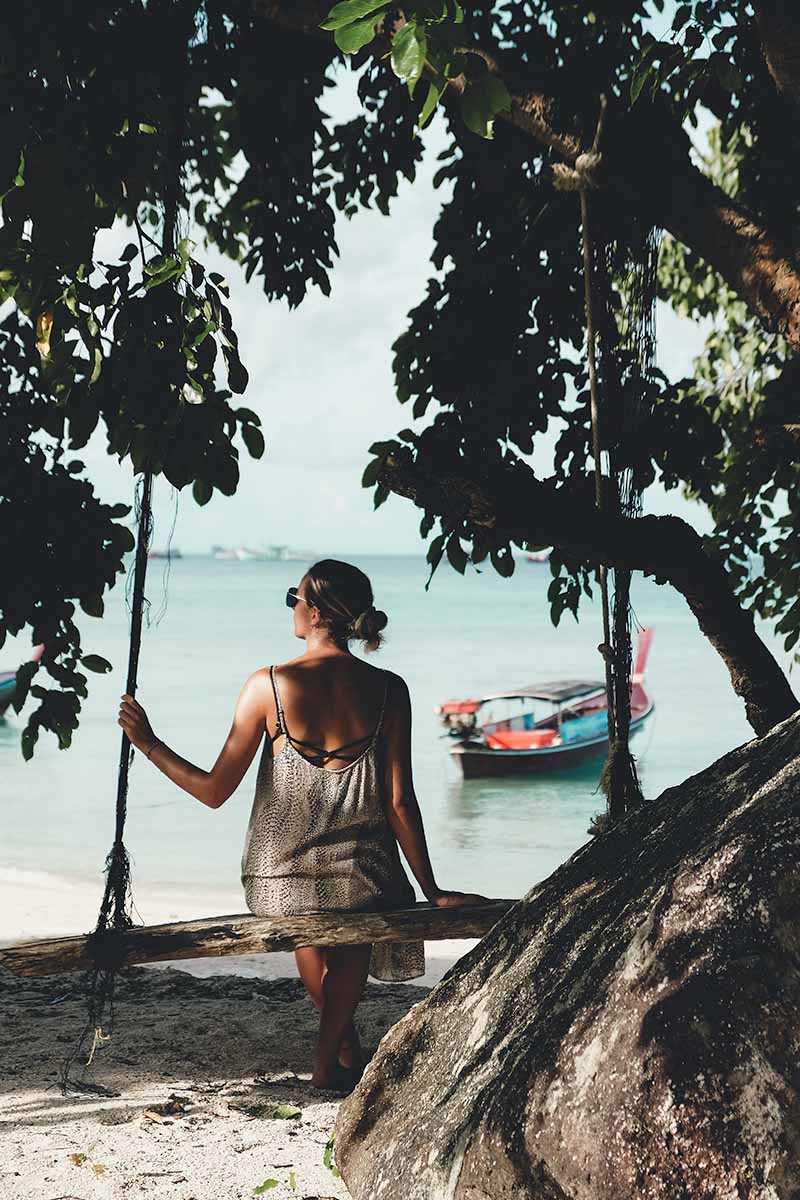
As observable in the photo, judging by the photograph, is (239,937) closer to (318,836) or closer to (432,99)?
(318,836)

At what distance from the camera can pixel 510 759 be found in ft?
60.8

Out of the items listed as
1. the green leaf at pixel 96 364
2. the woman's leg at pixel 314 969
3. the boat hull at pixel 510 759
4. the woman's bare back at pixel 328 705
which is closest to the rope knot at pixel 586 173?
the green leaf at pixel 96 364

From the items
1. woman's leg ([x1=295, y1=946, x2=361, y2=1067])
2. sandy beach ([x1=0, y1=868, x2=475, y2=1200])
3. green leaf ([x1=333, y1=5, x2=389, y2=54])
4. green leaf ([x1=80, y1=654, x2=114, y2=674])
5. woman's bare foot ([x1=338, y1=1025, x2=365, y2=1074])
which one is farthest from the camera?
green leaf ([x1=80, y1=654, x2=114, y2=674])

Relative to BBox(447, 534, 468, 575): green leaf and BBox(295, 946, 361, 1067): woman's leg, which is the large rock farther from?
BBox(447, 534, 468, 575): green leaf

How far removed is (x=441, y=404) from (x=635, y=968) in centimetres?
353

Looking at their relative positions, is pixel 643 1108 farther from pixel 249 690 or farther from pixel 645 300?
pixel 645 300

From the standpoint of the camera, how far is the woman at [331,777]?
13.9 feet

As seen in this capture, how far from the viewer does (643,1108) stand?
2531 millimetres

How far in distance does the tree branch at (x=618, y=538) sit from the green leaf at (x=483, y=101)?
118 centimetres

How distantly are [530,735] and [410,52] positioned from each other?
17580 millimetres

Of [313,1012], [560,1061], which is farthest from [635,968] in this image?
[313,1012]

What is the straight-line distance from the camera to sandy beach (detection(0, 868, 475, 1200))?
3.56 m

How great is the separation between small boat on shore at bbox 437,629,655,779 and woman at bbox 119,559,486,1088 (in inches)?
546

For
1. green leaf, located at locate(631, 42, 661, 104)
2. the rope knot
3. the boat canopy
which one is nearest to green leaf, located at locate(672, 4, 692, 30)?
green leaf, located at locate(631, 42, 661, 104)
